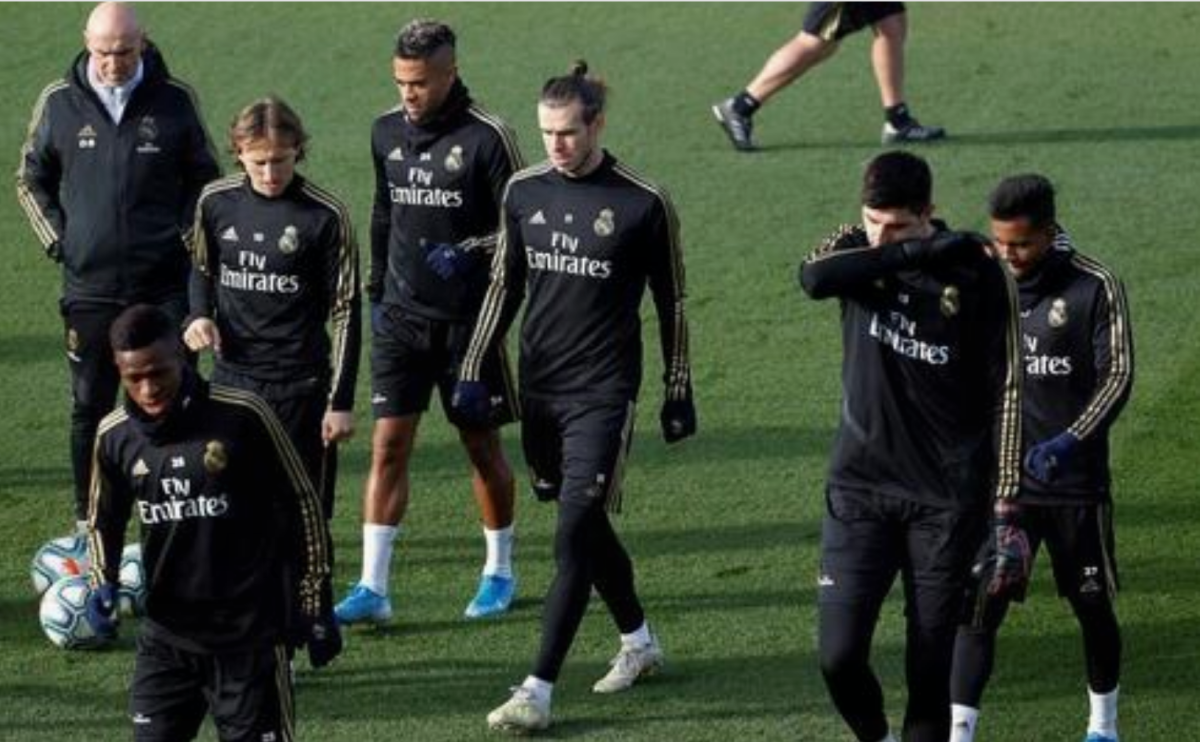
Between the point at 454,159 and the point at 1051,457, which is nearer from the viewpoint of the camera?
the point at 1051,457

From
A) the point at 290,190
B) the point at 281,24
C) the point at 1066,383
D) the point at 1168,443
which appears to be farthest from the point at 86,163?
the point at 281,24

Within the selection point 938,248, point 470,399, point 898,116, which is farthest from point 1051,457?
point 898,116

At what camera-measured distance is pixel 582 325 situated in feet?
34.4

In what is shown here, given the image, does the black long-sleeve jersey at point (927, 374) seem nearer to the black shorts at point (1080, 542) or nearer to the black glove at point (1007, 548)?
the black glove at point (1007, 548)

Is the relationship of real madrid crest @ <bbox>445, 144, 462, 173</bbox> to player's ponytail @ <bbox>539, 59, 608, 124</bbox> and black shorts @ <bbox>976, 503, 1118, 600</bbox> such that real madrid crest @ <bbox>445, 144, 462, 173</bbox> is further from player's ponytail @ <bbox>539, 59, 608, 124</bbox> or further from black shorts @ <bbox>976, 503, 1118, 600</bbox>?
black shorts @ <bbox>976, 503, 1118, 600</bbox>

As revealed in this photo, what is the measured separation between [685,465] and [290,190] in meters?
3.38

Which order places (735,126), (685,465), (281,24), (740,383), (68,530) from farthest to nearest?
(281,24), (735,126), (740,383), (685,465), (68,530)

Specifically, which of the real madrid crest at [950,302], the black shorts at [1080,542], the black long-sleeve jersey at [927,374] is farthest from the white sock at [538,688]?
the real madrid crest at [950,302]

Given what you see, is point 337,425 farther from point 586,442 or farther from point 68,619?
point 68,619

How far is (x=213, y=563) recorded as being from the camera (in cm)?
893

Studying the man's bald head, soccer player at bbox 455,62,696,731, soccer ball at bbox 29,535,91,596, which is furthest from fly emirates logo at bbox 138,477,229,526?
the man's bald head

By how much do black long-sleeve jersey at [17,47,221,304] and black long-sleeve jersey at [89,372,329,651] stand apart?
3.00m

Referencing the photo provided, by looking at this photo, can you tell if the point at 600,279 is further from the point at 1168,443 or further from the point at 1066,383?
the point at 1168,443

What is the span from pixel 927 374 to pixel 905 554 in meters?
0.60
